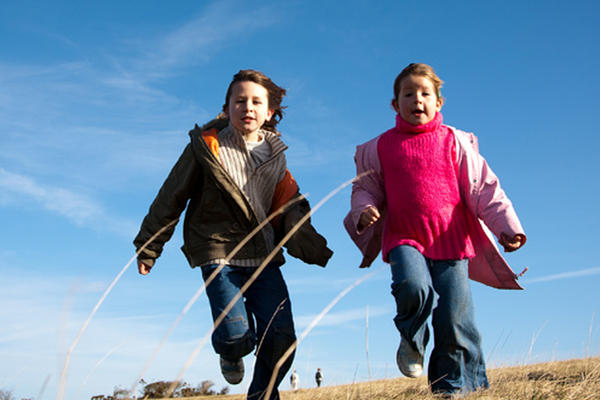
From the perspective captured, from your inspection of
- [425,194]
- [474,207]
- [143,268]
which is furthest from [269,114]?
[474,207]

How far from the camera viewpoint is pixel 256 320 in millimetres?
3631

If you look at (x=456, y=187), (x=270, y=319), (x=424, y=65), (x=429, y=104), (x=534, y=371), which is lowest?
(x=534, y=371)

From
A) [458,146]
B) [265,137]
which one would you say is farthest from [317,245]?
[458,146]

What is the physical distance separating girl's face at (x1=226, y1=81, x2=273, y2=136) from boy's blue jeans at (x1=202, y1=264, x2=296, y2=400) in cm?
96

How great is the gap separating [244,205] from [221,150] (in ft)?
1.45

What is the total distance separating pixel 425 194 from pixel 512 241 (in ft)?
1.96

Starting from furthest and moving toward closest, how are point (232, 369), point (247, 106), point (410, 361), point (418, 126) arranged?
point (247, 106), point (418, 126), point (232, 369), point (410, 361)

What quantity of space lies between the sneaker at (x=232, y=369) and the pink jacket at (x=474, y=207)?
3.71 feet

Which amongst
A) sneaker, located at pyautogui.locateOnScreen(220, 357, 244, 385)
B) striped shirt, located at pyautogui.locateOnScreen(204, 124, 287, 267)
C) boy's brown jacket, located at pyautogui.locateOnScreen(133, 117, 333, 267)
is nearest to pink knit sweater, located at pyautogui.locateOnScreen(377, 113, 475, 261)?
boy's brown jacket, located at pyautogui.locateOnScreen(133, 117, 333, 267)

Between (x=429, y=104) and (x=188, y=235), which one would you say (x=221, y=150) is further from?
(x=429, y=104)

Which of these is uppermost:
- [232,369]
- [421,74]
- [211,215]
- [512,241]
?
[421,74]

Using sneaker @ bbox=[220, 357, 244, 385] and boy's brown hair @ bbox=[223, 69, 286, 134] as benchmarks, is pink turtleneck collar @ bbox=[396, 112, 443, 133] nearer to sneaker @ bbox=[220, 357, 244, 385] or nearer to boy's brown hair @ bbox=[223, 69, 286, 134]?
boy's brown hair @ bbox=[223, 69, 286, 134]

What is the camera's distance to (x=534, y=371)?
5.66 metres

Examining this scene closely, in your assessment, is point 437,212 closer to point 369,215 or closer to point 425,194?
point 425,194
